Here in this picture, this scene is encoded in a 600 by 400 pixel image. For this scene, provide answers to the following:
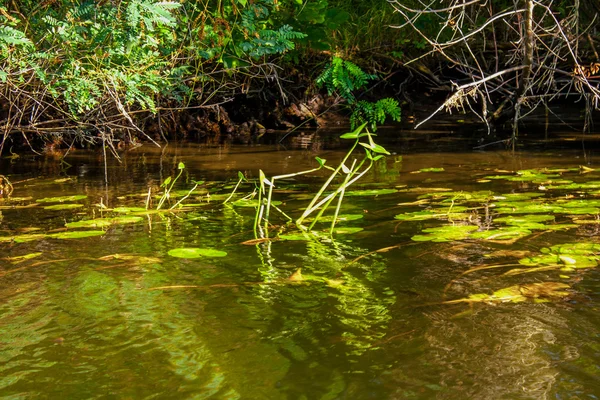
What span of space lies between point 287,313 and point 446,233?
114cm

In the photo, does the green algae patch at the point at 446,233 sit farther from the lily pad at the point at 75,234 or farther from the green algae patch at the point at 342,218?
the lily pad at the point at 75,234

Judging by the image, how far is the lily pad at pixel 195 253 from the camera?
9.47 feet

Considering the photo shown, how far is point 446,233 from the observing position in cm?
314

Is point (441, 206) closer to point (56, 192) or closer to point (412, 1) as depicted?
point (56, 192)

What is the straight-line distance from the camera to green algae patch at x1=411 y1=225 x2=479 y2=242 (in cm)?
306

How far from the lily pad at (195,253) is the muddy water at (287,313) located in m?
0.02

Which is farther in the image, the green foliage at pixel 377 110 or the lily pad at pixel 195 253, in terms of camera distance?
the green foliage at pixel 377 110

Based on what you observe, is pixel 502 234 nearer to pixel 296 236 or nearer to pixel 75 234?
pixel 296 236

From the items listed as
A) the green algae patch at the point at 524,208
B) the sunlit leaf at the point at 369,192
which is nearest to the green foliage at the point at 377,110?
the sunlit leaf at the point at 369,192

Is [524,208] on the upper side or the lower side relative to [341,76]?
lower

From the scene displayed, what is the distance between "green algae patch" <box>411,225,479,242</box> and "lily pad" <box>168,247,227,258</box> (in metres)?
0.79

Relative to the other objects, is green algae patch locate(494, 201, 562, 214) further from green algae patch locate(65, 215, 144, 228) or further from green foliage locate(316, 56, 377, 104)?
green foliage locate(316, 56, 377, 104)

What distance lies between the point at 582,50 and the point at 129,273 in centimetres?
656

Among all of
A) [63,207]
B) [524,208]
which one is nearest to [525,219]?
[524,208]
